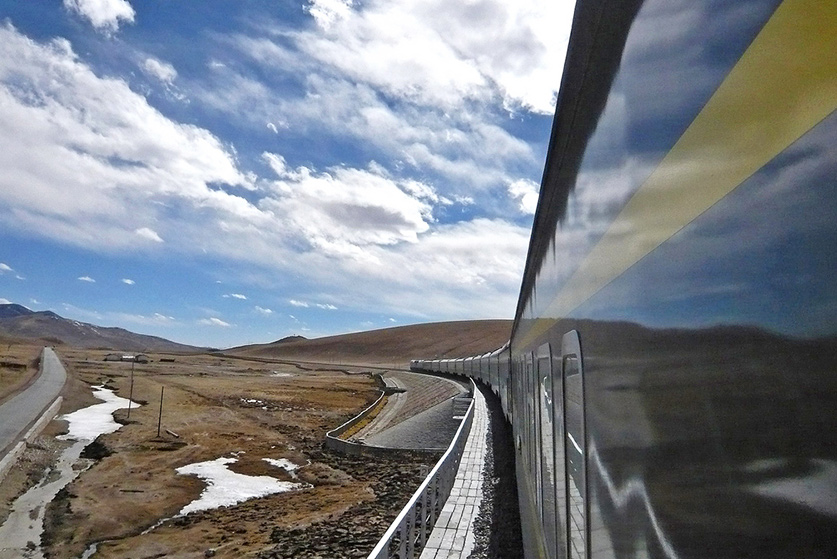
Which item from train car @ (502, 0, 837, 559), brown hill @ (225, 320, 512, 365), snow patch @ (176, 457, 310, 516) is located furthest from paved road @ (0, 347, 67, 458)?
brown hill @ (225, 320, 512, 365)

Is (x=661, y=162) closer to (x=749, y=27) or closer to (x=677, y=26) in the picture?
(x=677, y=26)

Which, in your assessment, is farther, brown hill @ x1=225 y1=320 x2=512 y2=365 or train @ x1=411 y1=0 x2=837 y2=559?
brown hill @ x1=225 y1=320 x2=512 y2=365

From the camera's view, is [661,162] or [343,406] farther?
[343,406]

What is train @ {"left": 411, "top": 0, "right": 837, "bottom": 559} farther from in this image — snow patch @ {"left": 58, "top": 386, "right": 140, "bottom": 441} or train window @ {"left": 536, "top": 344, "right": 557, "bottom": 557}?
snow patch @ {"left": 58, "top": 386, "right": 140, "bottom": 441}

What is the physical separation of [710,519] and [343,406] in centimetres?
4420

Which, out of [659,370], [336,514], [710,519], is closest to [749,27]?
[659,370]

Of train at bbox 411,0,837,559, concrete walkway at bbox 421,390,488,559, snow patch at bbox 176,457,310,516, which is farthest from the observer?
snow patch at bbox 176,457,310,516

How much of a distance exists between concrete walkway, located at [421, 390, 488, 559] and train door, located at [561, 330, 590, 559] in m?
5.82

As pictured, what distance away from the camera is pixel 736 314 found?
3.51ft

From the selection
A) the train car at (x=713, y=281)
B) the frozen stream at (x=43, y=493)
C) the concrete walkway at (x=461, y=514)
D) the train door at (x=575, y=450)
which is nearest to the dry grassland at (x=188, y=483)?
the frozen stream at (x=43, y=493)

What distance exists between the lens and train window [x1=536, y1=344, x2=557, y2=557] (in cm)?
410

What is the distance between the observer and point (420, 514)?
9.34 m

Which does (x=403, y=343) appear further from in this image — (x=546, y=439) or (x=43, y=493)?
(x=546, y=439)

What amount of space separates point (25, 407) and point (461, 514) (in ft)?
99.1
